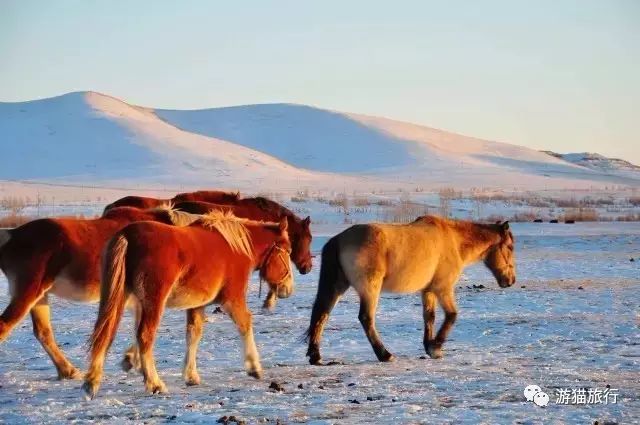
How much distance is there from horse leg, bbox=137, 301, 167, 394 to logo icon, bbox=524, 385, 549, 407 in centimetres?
317

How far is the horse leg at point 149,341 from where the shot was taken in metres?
7.67

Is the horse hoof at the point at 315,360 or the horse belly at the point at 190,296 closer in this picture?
the horse belly at the point at 190,296

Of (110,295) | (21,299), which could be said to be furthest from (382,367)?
(21,299)

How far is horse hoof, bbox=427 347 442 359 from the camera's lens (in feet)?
31.9

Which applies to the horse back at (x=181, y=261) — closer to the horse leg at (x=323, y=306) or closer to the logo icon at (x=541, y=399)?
the horse leg at (x=323, y=306)

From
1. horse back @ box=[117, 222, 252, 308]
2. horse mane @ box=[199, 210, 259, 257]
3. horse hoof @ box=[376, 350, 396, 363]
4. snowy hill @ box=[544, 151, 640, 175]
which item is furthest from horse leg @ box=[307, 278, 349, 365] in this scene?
snowy hill @ box=[544, 151, 640, 175]

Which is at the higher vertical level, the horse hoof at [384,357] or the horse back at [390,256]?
the horse back at [390,256]

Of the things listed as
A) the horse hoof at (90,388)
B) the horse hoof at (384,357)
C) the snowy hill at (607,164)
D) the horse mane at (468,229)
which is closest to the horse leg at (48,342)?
the horse hoof at (90,388)

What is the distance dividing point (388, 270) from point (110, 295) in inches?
138

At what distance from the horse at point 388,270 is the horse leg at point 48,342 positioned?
8.27 feet

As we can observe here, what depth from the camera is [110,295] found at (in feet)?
24.8

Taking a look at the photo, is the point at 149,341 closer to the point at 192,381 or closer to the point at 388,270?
the point at 192,381

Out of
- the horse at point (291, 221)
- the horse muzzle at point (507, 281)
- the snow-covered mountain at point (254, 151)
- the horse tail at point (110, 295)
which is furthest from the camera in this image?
the snow-covered mountain at point (254, 151)

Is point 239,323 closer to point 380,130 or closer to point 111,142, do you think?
point 111,142
